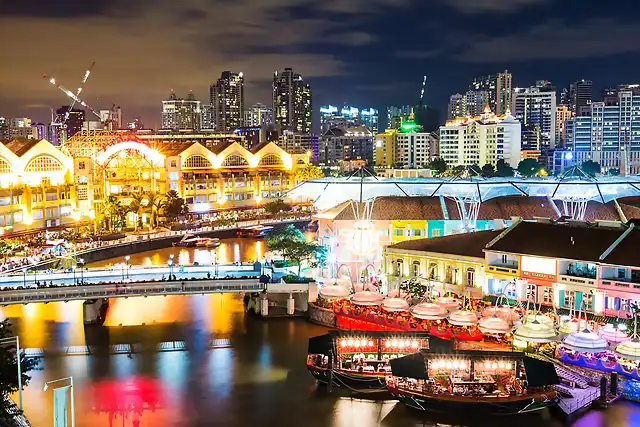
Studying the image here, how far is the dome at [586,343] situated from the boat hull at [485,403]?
1.82 meters

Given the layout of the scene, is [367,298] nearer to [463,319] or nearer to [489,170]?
[463,319]

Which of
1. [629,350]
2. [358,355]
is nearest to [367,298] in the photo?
[358,355]

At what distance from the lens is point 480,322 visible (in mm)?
25266

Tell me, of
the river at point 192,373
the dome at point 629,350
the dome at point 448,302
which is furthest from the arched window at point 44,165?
the dome at point 629,350

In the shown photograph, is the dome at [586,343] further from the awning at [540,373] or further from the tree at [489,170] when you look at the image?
the tree at [489,170]

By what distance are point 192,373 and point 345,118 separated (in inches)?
6529

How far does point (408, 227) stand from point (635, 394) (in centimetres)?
1555

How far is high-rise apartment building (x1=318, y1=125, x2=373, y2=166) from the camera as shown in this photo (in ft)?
468

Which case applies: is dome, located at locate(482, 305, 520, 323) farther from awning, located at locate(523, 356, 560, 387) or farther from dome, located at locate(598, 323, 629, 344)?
awning, located at locate(523, 356, 560, 387)

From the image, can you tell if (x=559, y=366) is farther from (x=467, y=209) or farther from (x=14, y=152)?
(x=14, y=152)

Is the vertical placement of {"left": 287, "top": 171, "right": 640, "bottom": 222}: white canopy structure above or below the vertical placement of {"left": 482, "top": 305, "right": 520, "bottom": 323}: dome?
above

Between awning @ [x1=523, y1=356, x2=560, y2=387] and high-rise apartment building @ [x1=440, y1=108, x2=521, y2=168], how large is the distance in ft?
252

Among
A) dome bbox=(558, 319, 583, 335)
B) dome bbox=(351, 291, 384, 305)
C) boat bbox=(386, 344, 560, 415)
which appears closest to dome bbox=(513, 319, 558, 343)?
dome bbox=(558, 319, 583, 335)

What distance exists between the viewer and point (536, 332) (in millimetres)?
23594
